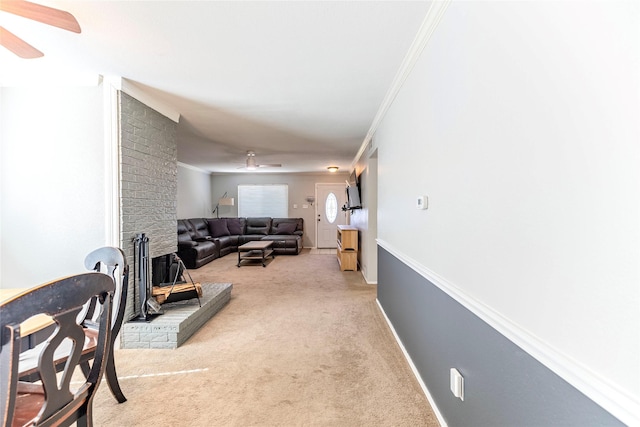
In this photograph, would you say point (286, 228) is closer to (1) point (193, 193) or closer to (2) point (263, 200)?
(2) point (263, 200)

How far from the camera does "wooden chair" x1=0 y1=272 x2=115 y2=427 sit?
0.77m

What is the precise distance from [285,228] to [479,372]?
24.0 ft

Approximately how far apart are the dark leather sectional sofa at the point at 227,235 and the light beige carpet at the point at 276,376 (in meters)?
2.80

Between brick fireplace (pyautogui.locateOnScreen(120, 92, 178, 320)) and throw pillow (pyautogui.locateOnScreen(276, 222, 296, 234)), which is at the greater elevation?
brick fireplace (pyautogui.locateOnScreen(120, 92, 178, 320))

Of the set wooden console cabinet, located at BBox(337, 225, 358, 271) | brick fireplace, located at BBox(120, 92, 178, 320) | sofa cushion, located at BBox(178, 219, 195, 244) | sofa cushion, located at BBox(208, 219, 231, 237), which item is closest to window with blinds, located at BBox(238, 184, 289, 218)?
sofa cushion, located at BBox(208, 219, 231, 237)

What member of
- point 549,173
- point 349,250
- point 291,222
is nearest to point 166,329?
point 549,173

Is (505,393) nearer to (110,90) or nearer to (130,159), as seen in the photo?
(130,159)

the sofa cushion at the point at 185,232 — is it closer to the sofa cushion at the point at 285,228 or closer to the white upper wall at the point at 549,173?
the sofa cushion at the point at 285,228

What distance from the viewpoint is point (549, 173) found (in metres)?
0.79

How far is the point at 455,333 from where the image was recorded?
1.42 meters

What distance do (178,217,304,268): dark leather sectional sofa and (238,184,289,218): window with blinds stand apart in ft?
1.50

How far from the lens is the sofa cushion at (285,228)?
27.1 feet

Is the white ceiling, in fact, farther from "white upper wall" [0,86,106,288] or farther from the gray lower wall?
the gray lower wall

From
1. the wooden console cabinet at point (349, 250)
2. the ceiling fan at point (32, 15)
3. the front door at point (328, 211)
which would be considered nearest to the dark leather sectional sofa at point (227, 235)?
the front door at point (328, 211)
